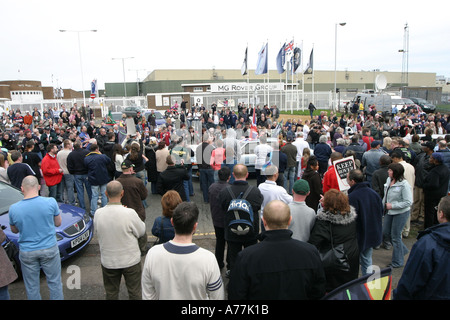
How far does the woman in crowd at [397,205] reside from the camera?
18.5 ft

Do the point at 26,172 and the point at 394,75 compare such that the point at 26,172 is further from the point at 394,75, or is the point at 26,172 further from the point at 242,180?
the point at 394,75

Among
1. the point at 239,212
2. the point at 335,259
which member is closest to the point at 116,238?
the point at 239,212

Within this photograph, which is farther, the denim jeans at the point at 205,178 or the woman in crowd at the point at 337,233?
the denim jeans at the point at 205,178

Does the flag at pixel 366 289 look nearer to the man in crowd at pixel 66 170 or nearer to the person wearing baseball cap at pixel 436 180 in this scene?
the person wearing baseball cap at pixel 436 180

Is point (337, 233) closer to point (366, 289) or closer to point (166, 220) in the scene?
point (366, 289)

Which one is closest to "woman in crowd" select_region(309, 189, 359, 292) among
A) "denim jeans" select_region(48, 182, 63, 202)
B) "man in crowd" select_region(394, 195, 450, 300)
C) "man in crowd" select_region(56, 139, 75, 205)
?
"man in crowd" select_region(394, 195, 450, 300)

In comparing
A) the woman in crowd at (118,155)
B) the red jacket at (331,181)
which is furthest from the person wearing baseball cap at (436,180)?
the woman in crowd at (118,155)

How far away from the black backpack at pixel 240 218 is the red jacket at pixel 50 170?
5.83 meters

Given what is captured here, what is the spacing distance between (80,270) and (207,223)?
307 centimetres

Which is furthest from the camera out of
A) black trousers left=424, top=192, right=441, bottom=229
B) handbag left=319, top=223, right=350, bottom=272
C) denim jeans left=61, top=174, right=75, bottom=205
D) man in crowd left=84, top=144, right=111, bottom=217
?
denim jeans left=61, top=174, right=75, bottom=205

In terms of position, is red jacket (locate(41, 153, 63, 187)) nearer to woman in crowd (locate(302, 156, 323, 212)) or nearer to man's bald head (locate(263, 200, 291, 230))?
woman in crowd (locate(302, 156, 323, 212))

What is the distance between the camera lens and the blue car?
5.81 meters

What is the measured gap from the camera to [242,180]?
16.9 ft
